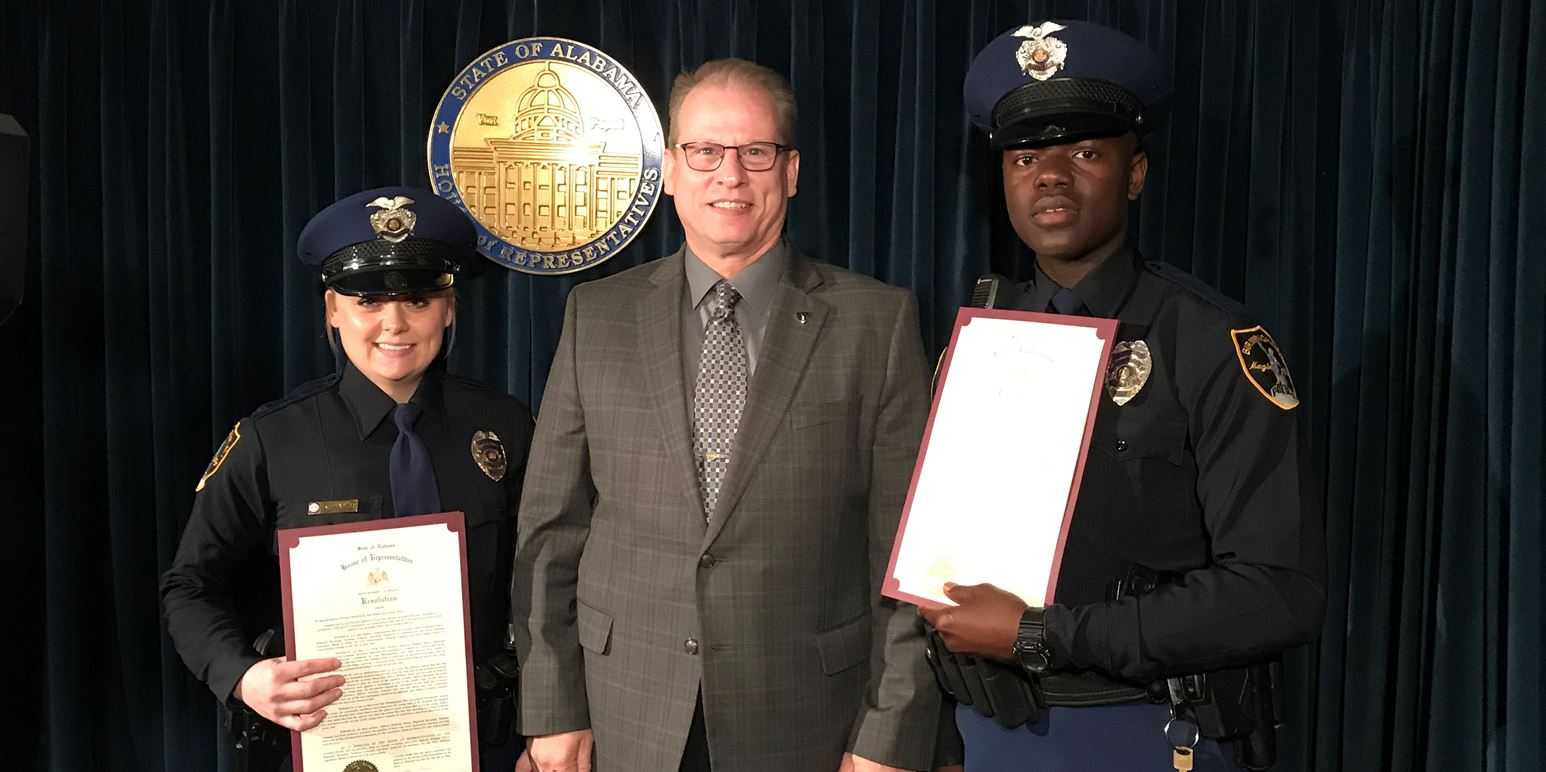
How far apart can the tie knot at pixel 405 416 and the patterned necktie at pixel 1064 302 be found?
3.85 feet

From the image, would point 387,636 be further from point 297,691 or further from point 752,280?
point 752,280

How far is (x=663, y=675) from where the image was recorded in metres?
1.86

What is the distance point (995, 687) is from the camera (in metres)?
1.77

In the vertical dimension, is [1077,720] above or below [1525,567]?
below

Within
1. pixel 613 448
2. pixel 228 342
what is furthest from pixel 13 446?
pixel 613 448

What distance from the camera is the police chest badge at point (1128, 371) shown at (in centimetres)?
169

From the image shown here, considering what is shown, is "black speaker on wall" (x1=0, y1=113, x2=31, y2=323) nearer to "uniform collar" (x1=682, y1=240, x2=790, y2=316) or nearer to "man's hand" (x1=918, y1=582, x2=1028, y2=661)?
"uniform collar" (x1=682, y1=240, x2=790, y2=316)

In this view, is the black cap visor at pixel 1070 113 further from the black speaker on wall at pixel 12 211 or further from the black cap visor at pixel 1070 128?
the black speaker on wall at pixel 12 211

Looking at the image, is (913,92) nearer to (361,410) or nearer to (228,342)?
(361,410)

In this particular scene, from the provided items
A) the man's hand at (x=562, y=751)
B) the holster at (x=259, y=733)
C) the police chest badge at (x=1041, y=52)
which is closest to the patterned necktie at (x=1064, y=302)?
the police chest badge at (x=1041, y=52)

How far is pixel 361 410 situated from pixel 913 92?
57.9 inches

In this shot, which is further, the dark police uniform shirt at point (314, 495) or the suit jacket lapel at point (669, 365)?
the dark police uniform shirt at point (314, 495)

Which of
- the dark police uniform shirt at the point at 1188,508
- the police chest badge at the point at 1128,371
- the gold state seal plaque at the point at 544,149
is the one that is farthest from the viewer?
the gold state seal plaque at the point at 544,149

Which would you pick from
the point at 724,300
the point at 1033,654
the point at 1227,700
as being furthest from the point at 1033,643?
the point at 724,300
